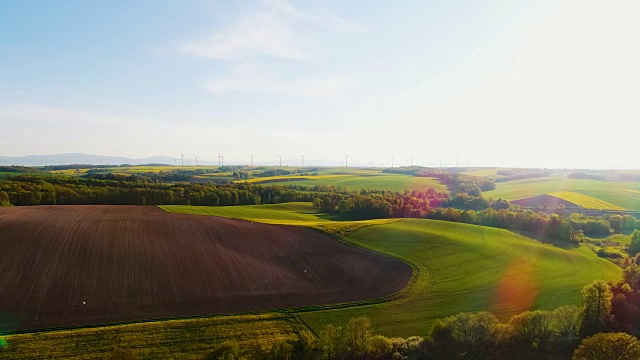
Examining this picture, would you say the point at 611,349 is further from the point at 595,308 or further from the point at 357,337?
the point at 357,337

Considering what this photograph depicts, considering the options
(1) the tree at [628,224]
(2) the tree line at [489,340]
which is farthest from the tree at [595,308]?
(1) the tree at [628,224]

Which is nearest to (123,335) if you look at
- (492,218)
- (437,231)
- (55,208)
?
(55,208)

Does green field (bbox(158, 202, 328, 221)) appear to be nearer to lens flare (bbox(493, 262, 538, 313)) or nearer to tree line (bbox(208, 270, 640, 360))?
lens flare (bbox(493, 262, 538, 313))

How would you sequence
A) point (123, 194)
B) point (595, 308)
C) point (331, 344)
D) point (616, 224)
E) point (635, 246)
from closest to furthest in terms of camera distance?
point (331, 344) → point (595, 308) → point (635, 246) → point (616, 224) → point (123, 194)

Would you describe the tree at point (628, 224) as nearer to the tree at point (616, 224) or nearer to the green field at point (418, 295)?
the tree at point (616, 224)

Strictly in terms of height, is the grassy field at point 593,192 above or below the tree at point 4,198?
below

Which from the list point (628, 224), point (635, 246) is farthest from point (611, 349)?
point (628, 224)
